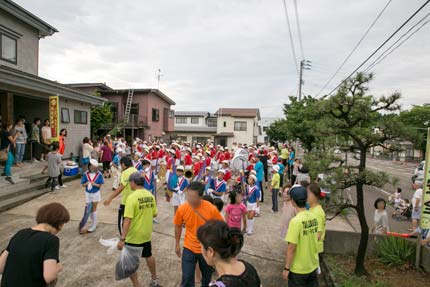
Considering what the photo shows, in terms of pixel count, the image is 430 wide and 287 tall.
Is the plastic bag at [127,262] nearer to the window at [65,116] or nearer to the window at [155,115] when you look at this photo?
the window at [65,116]

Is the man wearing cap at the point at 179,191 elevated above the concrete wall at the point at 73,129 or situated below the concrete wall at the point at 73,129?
below

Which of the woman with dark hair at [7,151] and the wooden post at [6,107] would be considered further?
the wooden post at [6,107]

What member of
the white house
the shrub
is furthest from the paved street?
the white house

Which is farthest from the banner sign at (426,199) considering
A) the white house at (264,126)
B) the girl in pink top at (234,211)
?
the white house at (264,126)

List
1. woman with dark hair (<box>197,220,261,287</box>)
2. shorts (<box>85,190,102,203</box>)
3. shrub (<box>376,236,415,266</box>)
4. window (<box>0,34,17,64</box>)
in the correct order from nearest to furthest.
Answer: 1. woman with dark hair (<box>197,220,261,287</box>)
2. shrub (<box>376,236,415,266</box>)
3. shorts (<box>85,190,102,203</box>)
4. window (<box>0,34,17,64</box>)

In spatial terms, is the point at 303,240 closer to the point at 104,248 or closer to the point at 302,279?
the point at 302,279

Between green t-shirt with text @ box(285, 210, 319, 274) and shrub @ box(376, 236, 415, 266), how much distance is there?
3.09 meters

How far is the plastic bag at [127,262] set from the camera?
3.91 meters

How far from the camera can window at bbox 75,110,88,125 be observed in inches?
588

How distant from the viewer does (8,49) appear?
12.6 metres

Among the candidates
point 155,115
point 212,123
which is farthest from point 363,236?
point 212,123

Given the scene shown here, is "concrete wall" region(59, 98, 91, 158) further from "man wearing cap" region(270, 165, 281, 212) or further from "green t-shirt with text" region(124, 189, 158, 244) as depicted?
"green t-shirt with text" region(124, 189, 158, 244)

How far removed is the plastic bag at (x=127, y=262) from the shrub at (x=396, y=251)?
15.8ft

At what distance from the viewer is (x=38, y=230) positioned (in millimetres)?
2537
